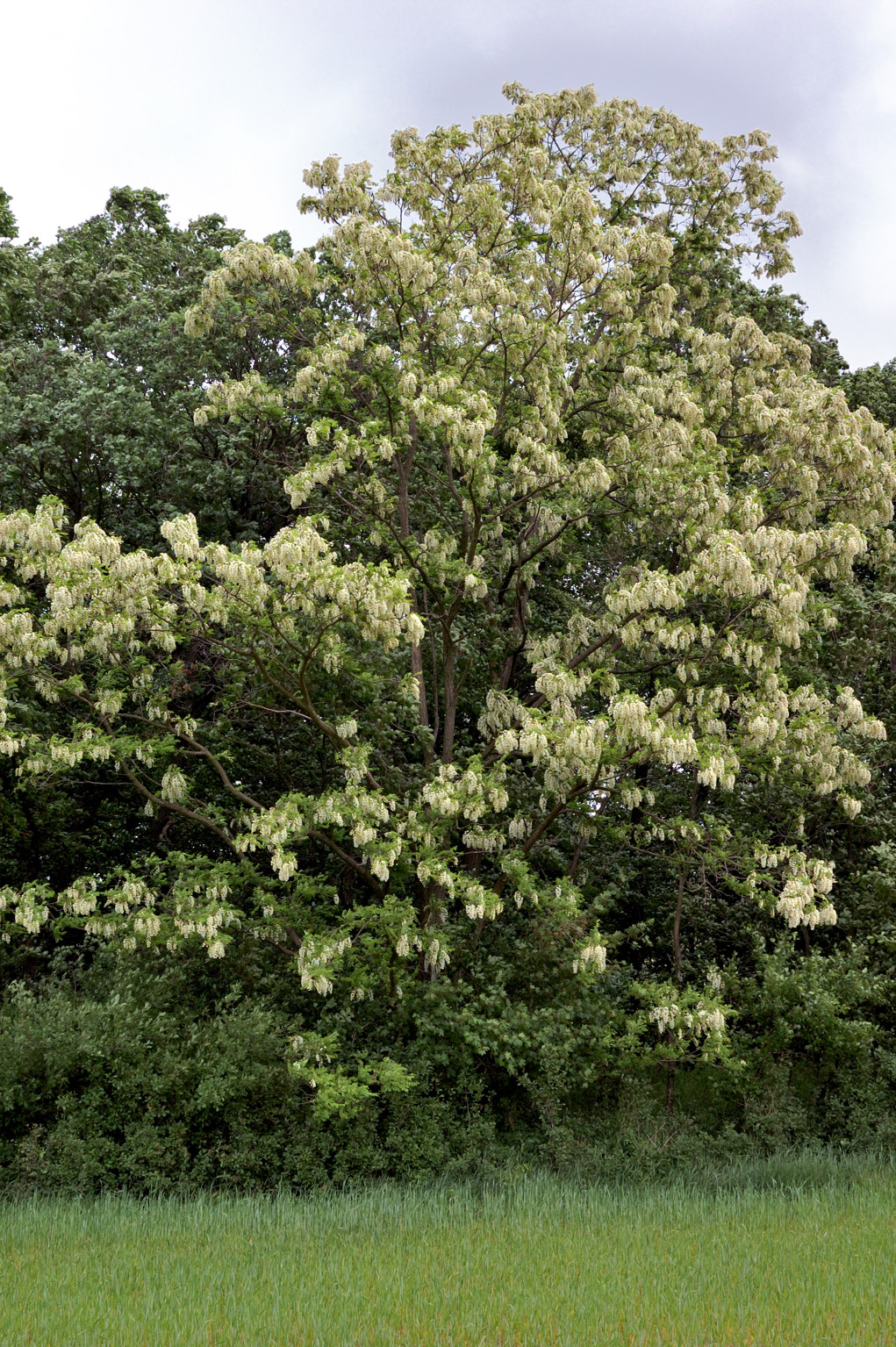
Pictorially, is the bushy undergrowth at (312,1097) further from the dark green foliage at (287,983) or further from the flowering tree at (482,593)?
the flowering tree at (482,593)

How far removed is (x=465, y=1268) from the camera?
770 centimetres

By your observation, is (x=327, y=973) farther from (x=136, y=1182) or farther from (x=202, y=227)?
(x=202, y=227)

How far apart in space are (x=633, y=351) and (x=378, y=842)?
720 centimetres

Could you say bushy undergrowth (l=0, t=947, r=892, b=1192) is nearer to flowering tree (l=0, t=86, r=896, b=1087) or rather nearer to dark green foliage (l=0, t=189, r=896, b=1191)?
dark green foliage (l=0, t=189, r=896, b=1191)

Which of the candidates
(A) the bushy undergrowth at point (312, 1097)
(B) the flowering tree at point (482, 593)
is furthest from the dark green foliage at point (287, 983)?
(B) the flowering tree at point (482, 593)

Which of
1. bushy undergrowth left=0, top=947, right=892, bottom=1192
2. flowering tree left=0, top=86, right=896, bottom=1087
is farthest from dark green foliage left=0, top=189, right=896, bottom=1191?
flowering tree left=0, top=86, right=896, bottom=1087

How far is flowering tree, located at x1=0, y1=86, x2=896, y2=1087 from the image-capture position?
10250mm

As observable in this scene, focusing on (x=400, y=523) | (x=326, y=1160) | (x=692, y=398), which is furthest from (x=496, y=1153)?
(x=692, y=398)

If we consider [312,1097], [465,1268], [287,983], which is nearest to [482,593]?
[287,983]

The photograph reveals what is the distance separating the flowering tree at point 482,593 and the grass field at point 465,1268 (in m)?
2.00

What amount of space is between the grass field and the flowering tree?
200cm

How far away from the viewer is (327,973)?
10.1 metres

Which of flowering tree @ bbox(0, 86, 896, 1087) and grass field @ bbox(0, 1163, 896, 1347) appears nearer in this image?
grass field @ bbox(0, 1163, 896, 1347)

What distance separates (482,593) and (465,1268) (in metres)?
6.41
